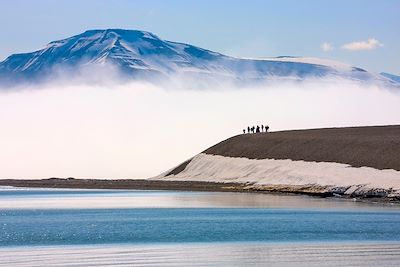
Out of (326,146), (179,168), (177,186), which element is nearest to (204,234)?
(326,146)

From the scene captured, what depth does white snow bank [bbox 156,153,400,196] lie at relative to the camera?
77.2 m

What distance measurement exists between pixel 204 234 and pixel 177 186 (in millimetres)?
53958

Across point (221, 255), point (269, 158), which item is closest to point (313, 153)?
point (269, 158)

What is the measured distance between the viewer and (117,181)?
11525cm

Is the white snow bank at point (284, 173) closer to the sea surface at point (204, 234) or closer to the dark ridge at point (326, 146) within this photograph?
the dark ridge at point (326, 146)

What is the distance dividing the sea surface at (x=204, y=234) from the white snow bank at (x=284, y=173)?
7.86m

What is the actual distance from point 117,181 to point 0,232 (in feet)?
223

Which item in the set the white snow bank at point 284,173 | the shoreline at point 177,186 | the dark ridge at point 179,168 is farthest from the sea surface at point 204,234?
the dark ridge at point 179,168

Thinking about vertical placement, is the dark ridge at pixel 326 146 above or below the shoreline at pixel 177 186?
above

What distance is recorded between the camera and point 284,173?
9244 cm

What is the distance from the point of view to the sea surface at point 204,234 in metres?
35.9

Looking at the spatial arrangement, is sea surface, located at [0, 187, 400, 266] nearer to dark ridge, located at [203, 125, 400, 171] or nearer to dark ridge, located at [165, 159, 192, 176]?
dark ridge, located at [203, 125, 400, 171]

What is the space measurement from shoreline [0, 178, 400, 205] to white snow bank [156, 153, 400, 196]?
4.72 ft

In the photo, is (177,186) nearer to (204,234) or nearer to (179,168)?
(179,168)
